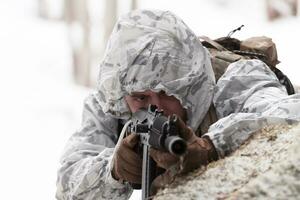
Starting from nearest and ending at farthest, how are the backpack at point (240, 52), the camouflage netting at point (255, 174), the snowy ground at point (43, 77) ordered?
the camouflage netting at point (255, 174)
the backpack at point (240, 52)
the snowy ground at point (43, 77)

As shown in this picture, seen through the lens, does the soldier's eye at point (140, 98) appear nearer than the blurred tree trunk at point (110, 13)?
Yes

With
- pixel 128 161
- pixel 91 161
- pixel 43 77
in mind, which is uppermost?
pixel 128 161

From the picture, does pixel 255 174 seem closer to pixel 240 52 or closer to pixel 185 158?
pixel 185 158

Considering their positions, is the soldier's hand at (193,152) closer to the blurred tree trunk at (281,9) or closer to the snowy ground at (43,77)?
the snowy ground at (43,77)

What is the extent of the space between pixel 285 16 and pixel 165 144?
22.3ft

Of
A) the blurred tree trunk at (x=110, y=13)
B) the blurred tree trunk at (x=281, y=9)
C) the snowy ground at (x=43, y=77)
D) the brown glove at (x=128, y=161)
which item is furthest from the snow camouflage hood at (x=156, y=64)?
the blurred tree trunk at (x=281, y=9)

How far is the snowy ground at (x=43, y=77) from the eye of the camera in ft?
18.1

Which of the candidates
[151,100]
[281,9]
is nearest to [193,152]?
[151,100]

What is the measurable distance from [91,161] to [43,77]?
23.0ft

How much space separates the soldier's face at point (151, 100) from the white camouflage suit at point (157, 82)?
0.06 ft

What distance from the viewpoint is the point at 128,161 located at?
57.8 inches

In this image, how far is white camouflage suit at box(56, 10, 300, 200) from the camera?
5.77ft

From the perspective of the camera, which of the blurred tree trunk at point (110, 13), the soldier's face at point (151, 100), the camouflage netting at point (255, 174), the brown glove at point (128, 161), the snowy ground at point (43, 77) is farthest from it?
the blurred tree trunk at point (110, 13)

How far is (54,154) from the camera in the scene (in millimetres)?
5957
